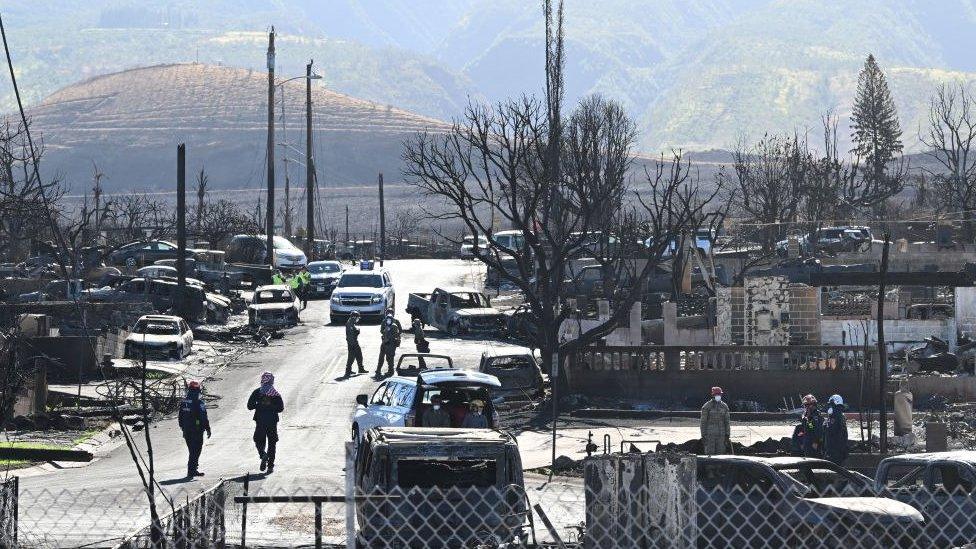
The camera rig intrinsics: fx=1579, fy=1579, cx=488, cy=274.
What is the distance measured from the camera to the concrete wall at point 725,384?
31719 millimetres

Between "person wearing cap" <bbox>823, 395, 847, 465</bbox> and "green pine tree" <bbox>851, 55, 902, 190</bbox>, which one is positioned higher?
"green pine tree" <bbox>851, 55, 902, 190</bbox>

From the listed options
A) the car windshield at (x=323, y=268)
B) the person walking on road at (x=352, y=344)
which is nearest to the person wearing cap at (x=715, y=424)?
the person walking on road at (x=352, y=344)

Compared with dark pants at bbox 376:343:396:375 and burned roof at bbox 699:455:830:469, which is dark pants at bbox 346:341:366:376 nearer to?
dark pants at bbox 376:343:396:375

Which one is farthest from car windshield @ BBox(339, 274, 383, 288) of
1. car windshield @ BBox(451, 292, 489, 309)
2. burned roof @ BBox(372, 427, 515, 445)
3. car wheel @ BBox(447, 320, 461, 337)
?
burned roof @ BBox(372, 427, 515, 445)

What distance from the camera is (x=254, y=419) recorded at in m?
22.4

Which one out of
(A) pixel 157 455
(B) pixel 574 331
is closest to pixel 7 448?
(A) pixel 157 455

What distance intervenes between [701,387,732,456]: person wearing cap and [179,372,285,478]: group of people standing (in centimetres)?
600

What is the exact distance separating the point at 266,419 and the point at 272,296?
25.4 m

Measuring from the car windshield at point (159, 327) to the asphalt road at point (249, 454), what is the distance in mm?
1888

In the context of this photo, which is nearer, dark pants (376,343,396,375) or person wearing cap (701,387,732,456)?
person wearing cap (701,387,732,456)

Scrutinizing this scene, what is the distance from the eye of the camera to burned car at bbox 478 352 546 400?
1229 inches

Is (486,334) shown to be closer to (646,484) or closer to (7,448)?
(7,448)

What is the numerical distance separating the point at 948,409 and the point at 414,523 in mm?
19046

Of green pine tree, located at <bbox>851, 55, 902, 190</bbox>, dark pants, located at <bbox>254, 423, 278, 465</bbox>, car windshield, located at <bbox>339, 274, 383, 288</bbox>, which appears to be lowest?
dark pants, located at <bbox>254, 423, 278, 465</bbox>
